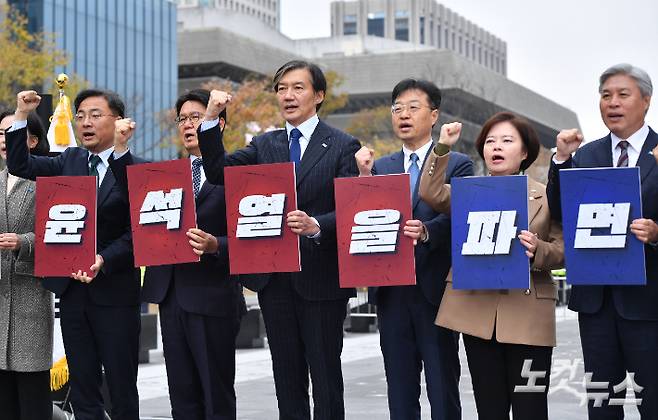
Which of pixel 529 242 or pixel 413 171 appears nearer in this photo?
pixel 529 242

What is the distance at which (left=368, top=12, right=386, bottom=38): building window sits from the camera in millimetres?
147125

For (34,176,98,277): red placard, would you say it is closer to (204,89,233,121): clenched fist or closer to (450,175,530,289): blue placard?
(204,89,233,121): clenched fist

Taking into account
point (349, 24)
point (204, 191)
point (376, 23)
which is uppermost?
point (349, 24)

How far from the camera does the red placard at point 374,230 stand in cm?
562

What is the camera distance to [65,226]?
6.25m

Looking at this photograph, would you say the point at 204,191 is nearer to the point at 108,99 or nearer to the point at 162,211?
the point at 162,211

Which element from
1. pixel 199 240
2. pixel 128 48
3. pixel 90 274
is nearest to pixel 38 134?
pixel 90 274

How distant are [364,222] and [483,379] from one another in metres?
0.97

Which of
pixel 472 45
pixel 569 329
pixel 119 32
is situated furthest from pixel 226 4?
pixel 569 329

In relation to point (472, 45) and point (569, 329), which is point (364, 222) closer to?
point (569, 329)

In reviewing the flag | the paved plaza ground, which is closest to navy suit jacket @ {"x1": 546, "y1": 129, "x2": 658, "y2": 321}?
the paved plaza ground

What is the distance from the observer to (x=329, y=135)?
19.9 ft

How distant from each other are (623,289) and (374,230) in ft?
4.06

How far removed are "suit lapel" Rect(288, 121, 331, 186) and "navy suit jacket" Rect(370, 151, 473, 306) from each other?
545 millimetres
